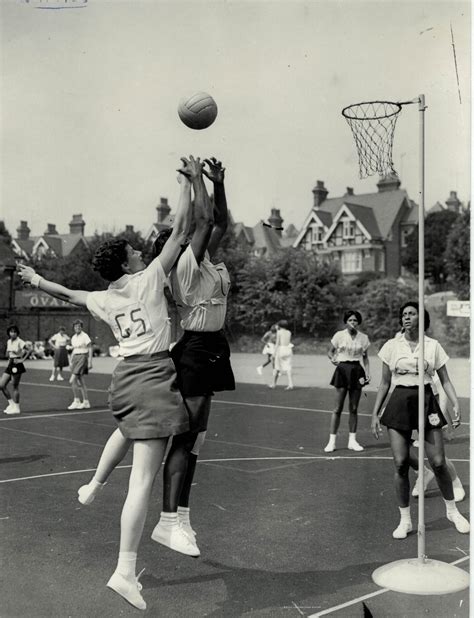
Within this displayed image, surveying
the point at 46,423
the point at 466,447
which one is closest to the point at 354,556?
the point at 466,447

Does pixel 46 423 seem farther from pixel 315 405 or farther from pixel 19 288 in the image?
pixel 19 288

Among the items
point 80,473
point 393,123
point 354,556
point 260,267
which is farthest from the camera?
point 260,267

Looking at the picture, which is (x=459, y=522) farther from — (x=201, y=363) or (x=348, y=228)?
(x=348, y=228)

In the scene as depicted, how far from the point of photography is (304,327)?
4219 centimetres

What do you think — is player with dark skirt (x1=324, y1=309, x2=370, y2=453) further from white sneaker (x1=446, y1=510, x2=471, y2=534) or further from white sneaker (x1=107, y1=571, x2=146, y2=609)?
white sneaker (x1=107, y1=571, x2=146, y2=609)

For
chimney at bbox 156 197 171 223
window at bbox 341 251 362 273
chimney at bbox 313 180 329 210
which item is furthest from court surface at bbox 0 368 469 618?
chimney at bbox 156 197 171 223

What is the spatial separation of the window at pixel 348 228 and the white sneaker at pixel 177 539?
62648mm

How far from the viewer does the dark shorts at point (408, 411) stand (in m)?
6.15

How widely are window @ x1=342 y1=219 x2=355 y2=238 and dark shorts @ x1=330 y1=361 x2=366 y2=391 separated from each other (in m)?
56.1

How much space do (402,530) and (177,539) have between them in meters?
2.16

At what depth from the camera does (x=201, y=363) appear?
4852 millimetres

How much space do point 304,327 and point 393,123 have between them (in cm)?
3600

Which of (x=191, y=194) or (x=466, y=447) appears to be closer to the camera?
(x=191, y=194)

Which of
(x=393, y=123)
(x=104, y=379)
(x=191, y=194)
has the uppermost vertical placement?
(x=393, y=123)
